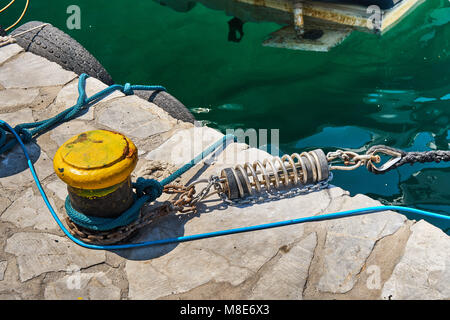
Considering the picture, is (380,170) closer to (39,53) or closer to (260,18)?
(39,53)

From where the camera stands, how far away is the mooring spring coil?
3318 mm

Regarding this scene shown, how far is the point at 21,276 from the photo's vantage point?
288cm

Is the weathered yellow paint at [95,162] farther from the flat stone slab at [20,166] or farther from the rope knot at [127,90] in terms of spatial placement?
the rope knot at [127,90]

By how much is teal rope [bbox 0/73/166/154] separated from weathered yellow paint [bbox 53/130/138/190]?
130 centimetres

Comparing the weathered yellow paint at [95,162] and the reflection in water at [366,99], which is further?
the reflection in water at [366,99]

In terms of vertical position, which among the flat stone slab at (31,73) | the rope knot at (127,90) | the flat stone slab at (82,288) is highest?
the flat stone slab at (31,73)

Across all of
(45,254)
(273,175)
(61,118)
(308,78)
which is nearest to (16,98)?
(61,118)

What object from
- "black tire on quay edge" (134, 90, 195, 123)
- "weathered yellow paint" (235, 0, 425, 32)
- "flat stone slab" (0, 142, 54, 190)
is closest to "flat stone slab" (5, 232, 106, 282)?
"flat stone slab" (0, 142, 54, 190)

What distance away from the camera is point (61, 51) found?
5.29 meters

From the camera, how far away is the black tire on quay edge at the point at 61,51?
523cm

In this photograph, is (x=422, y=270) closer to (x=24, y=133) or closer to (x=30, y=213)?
(x=30, y=213)

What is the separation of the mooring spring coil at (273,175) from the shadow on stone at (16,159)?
63.1 inches

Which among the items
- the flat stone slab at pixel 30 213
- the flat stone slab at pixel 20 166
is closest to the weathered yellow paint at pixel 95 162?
the flat stone slab at pixel 30 213

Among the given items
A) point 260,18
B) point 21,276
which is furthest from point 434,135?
point 21,276
